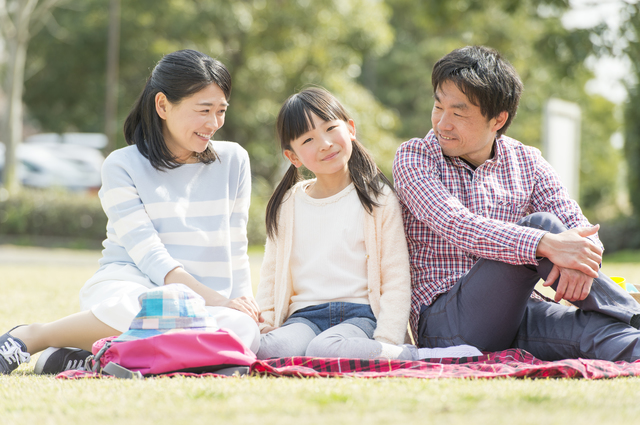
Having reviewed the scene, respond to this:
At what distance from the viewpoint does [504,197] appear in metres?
3.06

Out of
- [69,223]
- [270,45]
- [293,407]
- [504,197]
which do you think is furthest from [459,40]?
[293,407]

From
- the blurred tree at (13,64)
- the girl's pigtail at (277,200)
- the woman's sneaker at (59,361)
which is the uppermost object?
the blurred tree at (13,64)

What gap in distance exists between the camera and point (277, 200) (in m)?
3.30

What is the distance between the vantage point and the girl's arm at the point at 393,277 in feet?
9.50

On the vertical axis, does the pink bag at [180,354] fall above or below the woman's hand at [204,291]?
below

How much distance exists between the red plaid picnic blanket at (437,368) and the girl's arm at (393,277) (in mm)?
269

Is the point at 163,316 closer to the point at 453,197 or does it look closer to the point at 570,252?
the point at 453,197

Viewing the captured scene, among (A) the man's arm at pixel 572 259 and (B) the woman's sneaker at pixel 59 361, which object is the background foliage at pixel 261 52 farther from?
(A) the man's arm at pixel 572 259

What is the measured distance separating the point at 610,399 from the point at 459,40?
21.7 meters

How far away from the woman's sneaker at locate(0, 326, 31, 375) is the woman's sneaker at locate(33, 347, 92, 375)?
67mm

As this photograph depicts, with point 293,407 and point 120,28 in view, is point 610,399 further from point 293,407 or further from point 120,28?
point 120,28

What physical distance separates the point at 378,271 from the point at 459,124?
738mm

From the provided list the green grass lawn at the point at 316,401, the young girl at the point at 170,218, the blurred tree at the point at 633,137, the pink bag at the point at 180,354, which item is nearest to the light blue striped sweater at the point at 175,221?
the young girl at the point at 170,218

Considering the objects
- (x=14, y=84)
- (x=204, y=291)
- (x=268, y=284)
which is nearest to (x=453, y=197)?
(x=268, y=284)
